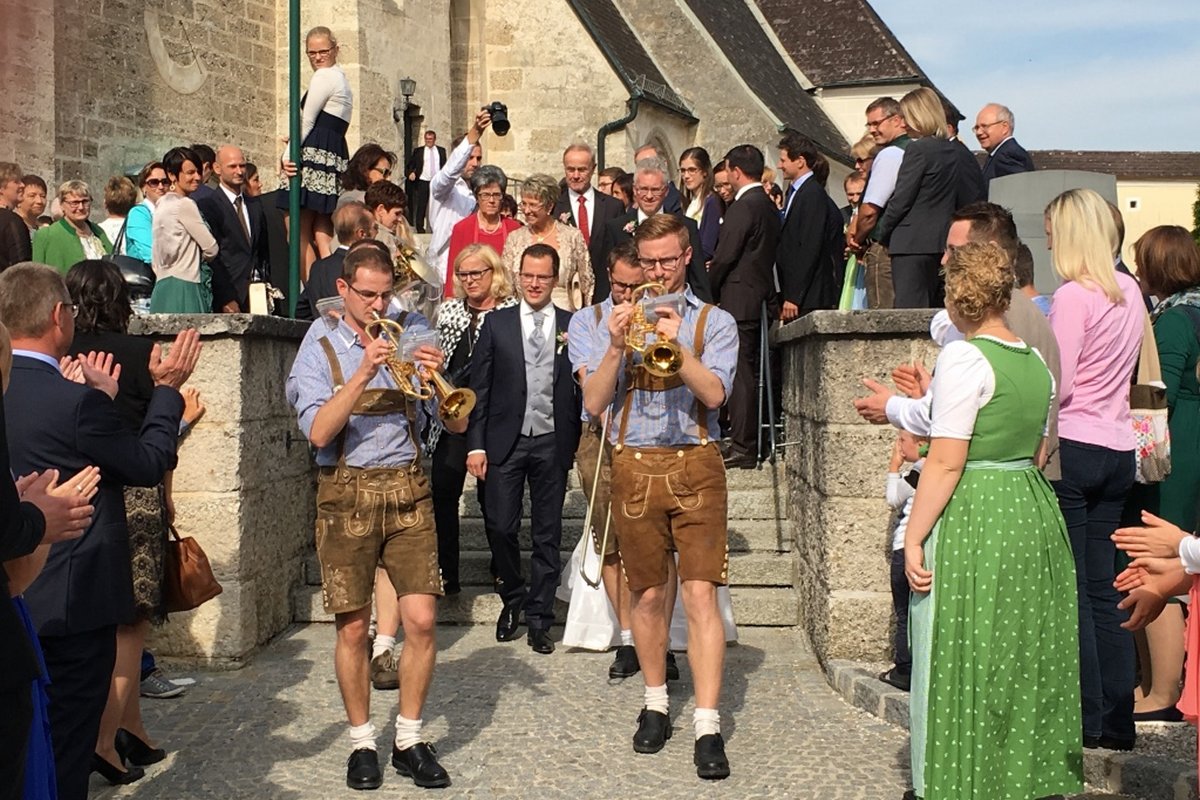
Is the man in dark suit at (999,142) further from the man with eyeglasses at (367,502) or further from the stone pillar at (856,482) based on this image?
the man with eyeglasses at (367,502)

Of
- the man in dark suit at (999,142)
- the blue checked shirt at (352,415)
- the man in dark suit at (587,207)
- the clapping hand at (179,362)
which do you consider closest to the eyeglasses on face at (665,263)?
the blue checked shirt at (352,415)

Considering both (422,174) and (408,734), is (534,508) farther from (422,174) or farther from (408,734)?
(422,174)

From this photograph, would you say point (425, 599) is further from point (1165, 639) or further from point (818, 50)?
point (818, 50)

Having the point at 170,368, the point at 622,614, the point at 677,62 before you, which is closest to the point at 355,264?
the point at 170,368

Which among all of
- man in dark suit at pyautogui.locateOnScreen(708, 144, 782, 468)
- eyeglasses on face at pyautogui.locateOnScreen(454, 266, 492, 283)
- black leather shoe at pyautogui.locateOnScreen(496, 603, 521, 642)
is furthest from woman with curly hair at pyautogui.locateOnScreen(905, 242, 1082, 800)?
man in dark suit at pyautogui.locateOnScreen(708, 144, 782, 468)

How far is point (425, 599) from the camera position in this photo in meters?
5.96

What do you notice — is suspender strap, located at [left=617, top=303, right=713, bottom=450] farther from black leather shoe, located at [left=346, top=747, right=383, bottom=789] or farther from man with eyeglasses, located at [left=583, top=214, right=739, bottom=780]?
black leather shoe, located at [left=346, top=747, right=383, bottom=789]

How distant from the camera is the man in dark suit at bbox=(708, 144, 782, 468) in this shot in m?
9.79

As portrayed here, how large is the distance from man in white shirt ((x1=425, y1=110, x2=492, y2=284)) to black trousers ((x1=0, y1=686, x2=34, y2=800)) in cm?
798

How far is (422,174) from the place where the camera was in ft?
61.8

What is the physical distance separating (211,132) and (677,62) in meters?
15.9

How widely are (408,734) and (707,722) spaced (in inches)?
46.8

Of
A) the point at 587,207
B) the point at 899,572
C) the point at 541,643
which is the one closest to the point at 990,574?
the point at 899,572

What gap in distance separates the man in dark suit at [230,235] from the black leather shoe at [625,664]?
446cm
